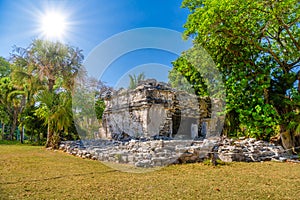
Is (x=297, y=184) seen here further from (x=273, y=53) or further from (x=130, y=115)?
(x=130, y=115)

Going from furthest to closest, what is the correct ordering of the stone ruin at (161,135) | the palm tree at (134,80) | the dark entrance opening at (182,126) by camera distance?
the dark entrance opening at (182,126) < the palm tree at (134,80) < the stone ruin at (161,135)

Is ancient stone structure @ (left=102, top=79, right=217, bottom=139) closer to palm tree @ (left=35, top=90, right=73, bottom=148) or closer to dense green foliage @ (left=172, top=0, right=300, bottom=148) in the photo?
palm tree @ (left=35, top=90, right=73, bottom=148)

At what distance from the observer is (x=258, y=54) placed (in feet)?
39.9

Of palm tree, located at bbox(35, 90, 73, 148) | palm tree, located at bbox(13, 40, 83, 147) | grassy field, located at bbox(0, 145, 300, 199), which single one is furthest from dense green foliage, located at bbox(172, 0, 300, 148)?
palm tree, located at bbox(13, 40, 83, 147)

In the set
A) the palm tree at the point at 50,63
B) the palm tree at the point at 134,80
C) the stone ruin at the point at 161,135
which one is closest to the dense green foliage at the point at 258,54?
the stone ruin at the point at 161,135

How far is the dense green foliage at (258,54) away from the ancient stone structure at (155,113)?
11.9 ft

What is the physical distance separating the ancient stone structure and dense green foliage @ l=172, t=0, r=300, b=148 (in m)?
3.63

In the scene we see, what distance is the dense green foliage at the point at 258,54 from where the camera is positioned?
1032 centimetres

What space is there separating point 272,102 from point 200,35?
4.94 m

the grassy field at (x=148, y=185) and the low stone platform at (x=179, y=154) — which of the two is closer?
the grassy field at (x=148, y=185)

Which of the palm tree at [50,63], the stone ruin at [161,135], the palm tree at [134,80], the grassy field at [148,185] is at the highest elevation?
the palm tree at [50,63]

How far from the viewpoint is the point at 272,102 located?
11.4 m

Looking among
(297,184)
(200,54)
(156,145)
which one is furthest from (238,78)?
(297,184)

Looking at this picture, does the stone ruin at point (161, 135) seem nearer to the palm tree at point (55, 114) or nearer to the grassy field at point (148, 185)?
the palm tree at point (55, 114)
